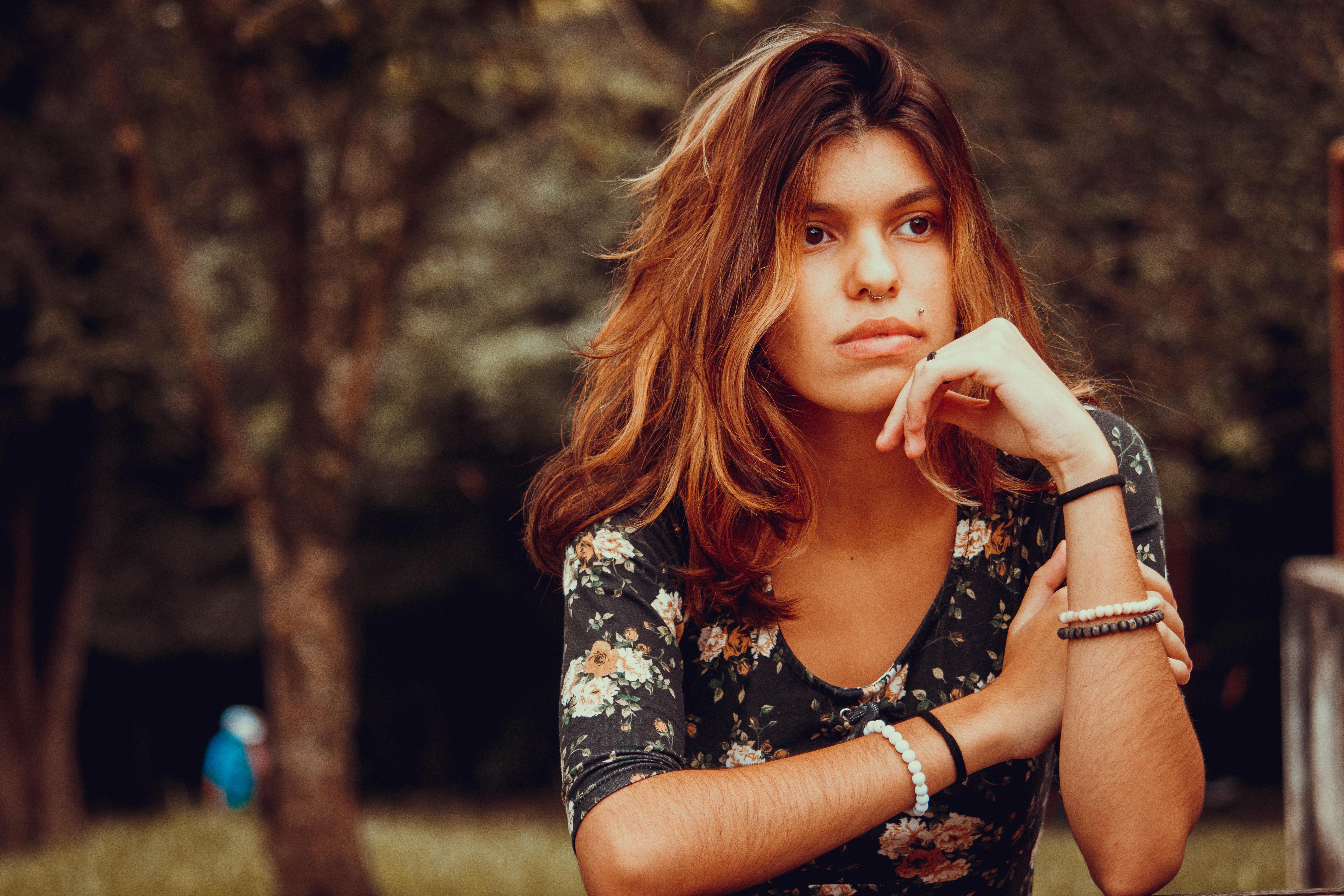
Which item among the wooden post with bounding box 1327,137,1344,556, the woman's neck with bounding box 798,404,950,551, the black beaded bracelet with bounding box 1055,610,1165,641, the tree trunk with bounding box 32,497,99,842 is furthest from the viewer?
the tree trunk with bounding box 32,497,99,842

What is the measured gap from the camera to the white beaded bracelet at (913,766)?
1.51 metres

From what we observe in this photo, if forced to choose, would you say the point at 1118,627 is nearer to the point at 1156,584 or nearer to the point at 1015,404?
the point at 1156,584

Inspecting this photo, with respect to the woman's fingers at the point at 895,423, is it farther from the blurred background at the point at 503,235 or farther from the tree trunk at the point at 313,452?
the tree trunk at the point at 313,452

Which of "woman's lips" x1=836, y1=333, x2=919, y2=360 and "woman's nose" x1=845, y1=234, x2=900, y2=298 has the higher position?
"woman's nose" x1=845, y1=234, x2=900, y2=298

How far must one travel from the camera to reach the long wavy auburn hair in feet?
5.64

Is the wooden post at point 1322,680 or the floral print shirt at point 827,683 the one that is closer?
the floral print shirt at point 827,683

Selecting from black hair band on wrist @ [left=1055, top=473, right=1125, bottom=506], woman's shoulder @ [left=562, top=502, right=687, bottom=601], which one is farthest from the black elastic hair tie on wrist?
woman's shoulder @ [left=562, top=502, right=687, bottom=601]

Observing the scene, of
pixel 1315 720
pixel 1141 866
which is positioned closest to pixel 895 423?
A: pixel 1141 866

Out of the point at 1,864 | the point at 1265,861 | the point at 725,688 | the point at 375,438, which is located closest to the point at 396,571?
the point at 375,438

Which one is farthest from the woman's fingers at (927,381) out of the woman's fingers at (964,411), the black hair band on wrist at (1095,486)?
the black hair band on wrist at (1095,486)

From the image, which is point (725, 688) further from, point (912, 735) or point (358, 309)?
point (358, 309)

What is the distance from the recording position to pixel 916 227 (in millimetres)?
1771

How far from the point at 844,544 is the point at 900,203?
549mm

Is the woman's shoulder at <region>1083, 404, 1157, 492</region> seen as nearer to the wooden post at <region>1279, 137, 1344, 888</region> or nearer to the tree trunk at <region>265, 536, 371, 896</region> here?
the wooden post at <region>1279, 137, 1344, 888</region>
